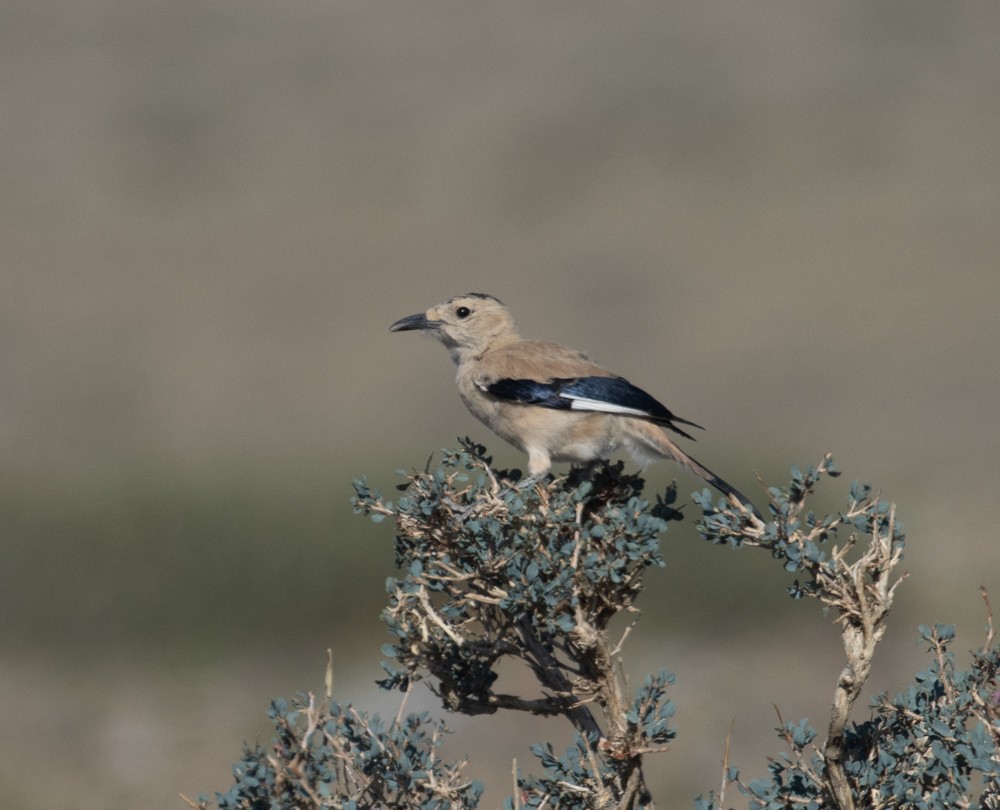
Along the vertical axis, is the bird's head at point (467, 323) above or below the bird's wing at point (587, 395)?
above

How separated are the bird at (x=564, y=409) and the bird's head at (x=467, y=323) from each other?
0.31 m

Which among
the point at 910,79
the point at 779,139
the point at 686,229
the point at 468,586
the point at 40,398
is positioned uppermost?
the point at 910,79

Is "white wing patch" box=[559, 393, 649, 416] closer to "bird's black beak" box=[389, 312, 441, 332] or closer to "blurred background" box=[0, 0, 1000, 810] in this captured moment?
"bird's black beak" box=[389, 312, 441, 332]

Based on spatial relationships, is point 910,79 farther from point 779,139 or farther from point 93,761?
point 93,761

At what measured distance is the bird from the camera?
576 centimetres

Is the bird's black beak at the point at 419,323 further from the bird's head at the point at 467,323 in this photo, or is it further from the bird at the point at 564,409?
the bird at the point at 564,409

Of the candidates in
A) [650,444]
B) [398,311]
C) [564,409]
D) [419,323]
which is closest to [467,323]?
[419,323]

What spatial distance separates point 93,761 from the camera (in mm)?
10125

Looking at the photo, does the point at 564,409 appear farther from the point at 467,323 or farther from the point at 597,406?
the point at 467,323

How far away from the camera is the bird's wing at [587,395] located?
5.69 metres

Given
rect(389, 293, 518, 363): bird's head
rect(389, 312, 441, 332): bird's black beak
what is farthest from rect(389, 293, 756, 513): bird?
rect(389, 312, 441, 332): bird's black beak

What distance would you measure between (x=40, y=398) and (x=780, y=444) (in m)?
10.5

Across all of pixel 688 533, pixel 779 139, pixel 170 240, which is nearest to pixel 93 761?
pixel 688 533

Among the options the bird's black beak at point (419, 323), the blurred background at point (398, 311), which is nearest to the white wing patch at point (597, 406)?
the bird's black beak at point (419, 323)
